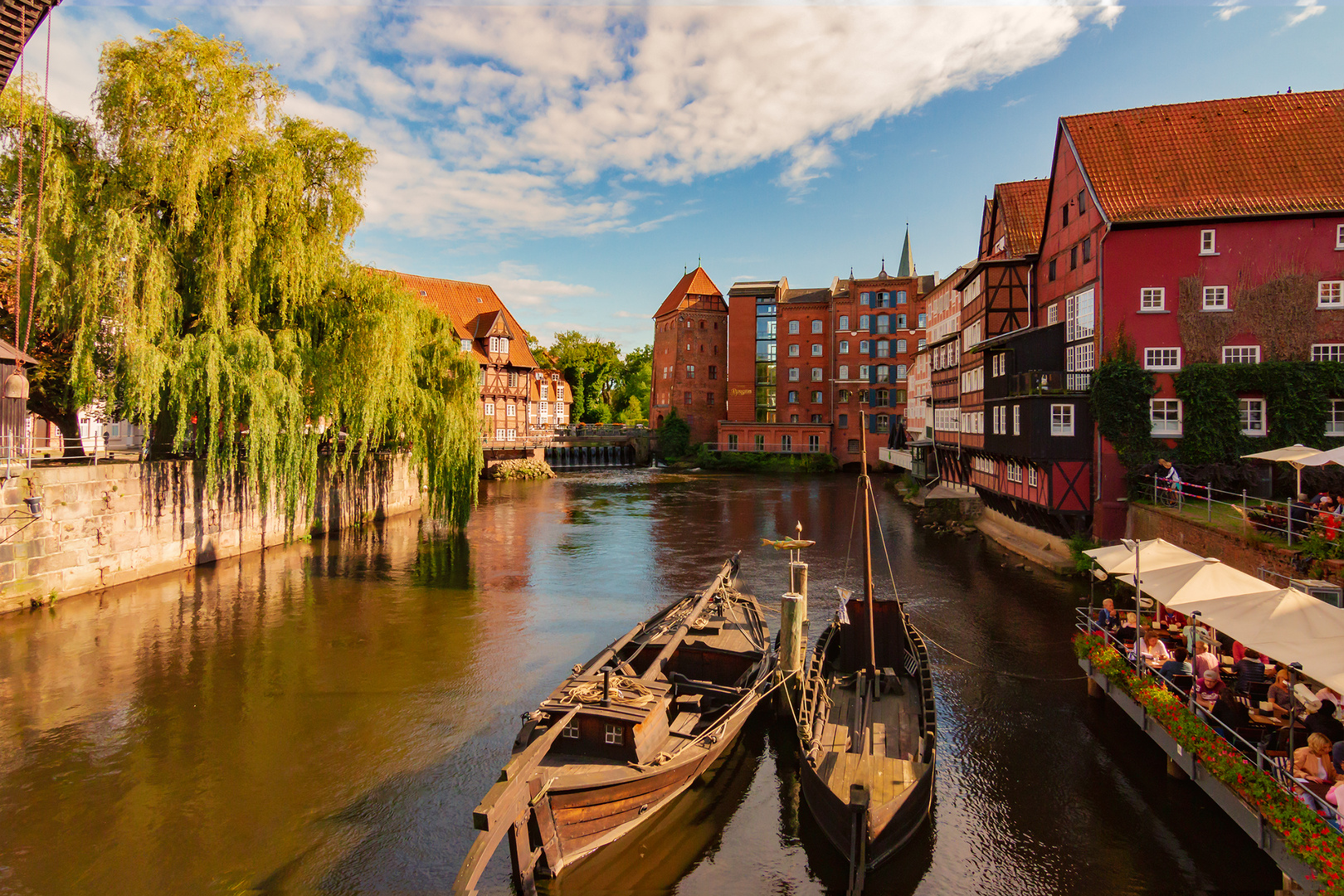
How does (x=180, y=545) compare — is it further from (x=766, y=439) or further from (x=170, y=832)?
(x=766, y=439)

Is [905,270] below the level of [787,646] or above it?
above

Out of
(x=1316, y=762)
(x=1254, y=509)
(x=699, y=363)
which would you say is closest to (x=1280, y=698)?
(x=1316, y=762)

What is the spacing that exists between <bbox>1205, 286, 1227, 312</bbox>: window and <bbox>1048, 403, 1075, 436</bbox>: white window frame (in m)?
4.68

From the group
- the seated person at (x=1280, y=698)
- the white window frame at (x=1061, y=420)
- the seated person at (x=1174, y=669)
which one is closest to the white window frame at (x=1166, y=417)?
the white window frame at (x=1061, y=420)

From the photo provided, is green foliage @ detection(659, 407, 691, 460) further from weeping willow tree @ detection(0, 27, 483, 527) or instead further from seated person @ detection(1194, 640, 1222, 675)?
seated person @ detection(1194, 640, 1222, 675)

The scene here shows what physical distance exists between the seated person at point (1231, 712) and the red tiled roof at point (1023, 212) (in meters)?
23.2

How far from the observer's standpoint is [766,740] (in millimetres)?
12016

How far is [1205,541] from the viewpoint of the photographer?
16422 mm

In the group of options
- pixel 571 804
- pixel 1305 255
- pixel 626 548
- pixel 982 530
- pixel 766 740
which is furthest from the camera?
pixel 982 530

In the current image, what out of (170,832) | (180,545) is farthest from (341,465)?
(170,832)

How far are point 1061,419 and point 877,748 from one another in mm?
16915

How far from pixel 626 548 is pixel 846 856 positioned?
20.7 m

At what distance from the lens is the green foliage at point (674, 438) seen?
7038 centimetres

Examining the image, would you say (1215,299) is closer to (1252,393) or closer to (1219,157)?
(1252,393)
